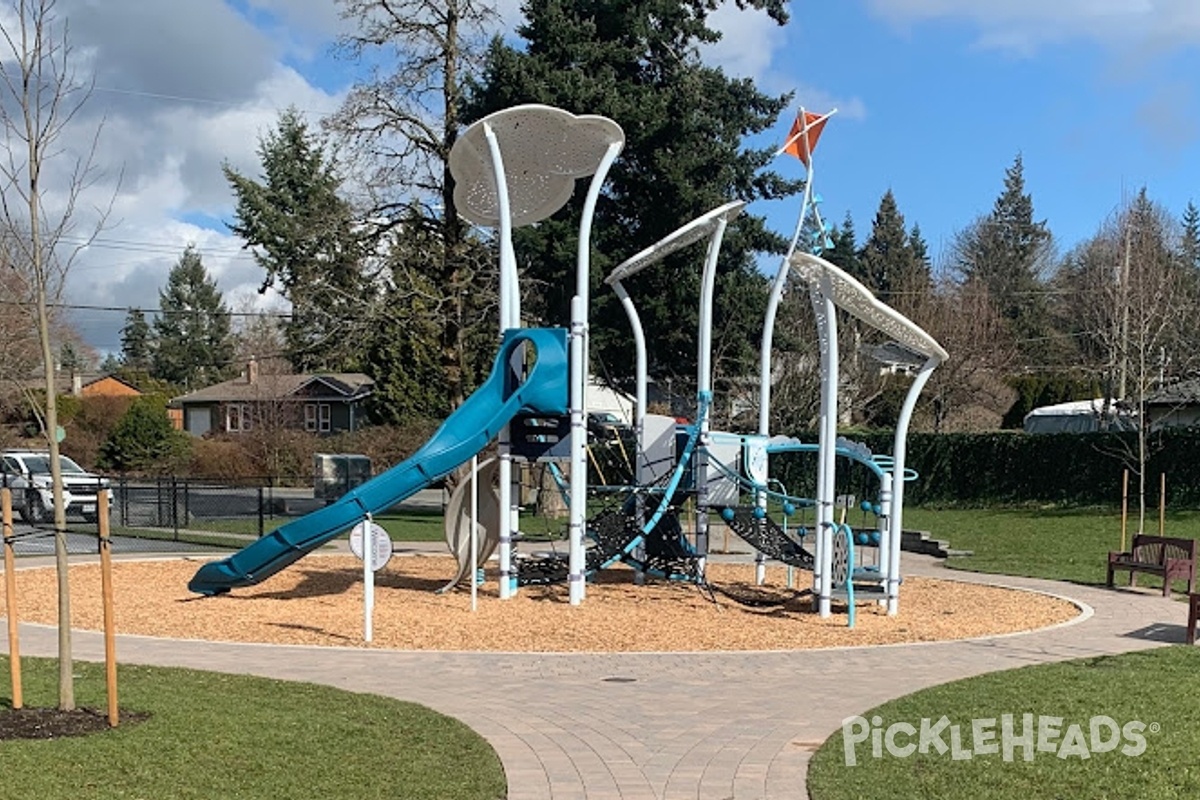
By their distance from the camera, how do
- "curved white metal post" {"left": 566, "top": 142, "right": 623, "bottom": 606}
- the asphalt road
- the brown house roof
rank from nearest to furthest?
"curved white metal post" {"left": 566, "top": 142, "right": 623, "bottom": 606}, the asphalt road, the brown house roof

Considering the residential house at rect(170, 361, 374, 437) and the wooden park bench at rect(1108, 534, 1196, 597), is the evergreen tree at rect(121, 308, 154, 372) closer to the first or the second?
the residential house at rect(170, 361, 374, 437)

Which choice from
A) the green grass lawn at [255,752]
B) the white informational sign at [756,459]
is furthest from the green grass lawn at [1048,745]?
the white informational sign at [756,459]

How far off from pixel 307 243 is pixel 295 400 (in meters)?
27.4

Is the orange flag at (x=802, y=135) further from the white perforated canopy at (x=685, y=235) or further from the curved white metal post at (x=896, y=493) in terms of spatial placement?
the curved white metal post at (x=896, y=493)

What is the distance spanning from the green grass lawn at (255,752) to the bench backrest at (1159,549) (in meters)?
11.4

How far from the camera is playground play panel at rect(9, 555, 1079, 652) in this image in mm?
11062

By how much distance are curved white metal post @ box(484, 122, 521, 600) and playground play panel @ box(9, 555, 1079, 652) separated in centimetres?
45

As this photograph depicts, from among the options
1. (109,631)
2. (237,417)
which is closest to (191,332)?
(237,417)

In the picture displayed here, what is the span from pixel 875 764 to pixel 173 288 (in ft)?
264

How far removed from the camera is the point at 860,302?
1252 cm

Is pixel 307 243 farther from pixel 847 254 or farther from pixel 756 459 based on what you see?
pixel 847 254

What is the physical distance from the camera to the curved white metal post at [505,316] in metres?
13.1

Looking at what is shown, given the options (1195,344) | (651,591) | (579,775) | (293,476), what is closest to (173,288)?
(293,476)

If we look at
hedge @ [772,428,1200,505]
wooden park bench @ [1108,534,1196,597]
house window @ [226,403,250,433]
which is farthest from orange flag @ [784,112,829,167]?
house window @ [226,403,250,433]
